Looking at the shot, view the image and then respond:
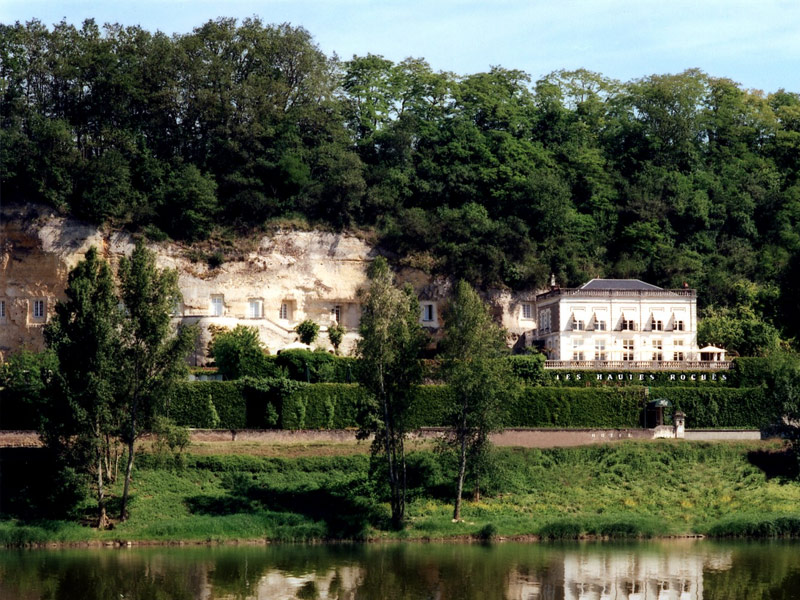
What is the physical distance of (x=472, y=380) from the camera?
59.6 meters

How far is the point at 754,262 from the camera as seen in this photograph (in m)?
91.2

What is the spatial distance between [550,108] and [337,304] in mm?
19683

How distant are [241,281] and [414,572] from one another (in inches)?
1427

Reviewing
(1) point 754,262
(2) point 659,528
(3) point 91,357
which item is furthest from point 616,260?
(3) point 91,357

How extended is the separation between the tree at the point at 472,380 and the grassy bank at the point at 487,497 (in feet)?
4.14

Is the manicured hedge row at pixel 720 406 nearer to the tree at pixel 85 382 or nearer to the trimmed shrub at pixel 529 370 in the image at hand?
the trimmed shrub at pixel 529 370

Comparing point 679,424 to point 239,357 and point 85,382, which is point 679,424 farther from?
point 85,382

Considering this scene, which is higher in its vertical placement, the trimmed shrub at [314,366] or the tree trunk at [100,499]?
the trimmed shrub at [314,366]

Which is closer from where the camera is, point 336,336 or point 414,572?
point 414,572

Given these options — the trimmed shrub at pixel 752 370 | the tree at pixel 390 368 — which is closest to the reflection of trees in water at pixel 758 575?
the tree at pixel 390 368

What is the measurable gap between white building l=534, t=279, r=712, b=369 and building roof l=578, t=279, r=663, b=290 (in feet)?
0.16

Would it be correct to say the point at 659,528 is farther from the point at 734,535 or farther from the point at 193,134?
the point at 193,134

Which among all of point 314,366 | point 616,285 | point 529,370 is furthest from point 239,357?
point 616,285

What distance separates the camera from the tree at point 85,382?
187 feet
